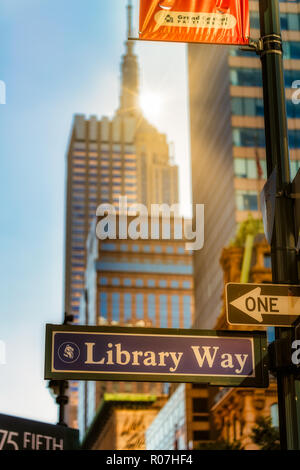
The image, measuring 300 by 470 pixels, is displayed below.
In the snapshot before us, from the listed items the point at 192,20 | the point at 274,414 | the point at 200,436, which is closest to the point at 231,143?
the point at 200,436

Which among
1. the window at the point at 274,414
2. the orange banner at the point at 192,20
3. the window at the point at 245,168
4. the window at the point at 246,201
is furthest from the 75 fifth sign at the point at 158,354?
the window at the point at 245,168

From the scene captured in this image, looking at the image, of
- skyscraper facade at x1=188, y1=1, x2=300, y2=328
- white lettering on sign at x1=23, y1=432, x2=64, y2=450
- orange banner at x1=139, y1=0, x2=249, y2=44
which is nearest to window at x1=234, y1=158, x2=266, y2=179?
skyscraper facade at x1=188, y1=1, x2=300, y2=328

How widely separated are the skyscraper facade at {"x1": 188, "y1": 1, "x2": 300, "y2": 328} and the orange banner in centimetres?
7494

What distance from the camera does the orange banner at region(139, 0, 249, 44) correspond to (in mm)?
10742

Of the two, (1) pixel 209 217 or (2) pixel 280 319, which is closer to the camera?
(2) pixel 280 319

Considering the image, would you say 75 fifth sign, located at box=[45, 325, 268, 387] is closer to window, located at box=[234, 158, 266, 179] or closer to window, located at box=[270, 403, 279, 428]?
window, located at box=[270, 403, 279, 428]

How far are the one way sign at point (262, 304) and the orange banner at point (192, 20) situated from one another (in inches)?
124

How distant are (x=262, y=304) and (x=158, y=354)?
1132 millimetres

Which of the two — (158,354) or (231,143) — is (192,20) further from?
(231,143)

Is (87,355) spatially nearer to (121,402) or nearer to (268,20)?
(268,20)

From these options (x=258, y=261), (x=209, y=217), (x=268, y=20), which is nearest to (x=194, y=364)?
(x=268, y=20)

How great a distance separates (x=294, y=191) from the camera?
9500 mm

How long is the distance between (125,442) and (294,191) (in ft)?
488

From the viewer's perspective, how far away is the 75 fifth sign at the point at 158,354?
29.1ft
